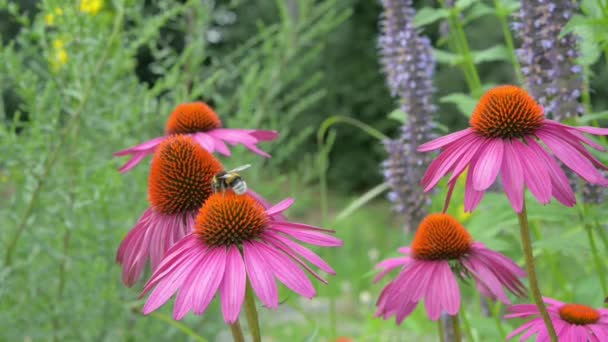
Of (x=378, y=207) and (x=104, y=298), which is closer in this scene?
(x=104, y=298)

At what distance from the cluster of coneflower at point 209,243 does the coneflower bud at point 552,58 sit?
1.89 ft

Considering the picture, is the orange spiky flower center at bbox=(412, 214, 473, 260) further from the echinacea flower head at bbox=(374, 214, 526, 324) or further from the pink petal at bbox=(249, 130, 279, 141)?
the pink petal at bbox=(249, 130, 279, 141)

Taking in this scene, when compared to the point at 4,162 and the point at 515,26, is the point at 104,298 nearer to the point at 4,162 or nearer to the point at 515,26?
the point at 4,162

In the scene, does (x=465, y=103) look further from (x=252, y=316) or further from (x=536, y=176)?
(x=252, y=316)

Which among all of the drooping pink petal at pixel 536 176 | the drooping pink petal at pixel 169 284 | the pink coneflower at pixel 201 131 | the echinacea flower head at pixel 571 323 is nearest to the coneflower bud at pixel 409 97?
the pink coneflower at pixel 201 131

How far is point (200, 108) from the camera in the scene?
4.48 ft

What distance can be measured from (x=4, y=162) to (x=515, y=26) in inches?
54.4

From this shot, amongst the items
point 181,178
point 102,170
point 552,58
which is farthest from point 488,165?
point 102,170

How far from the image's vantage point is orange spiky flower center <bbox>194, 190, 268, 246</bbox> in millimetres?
923

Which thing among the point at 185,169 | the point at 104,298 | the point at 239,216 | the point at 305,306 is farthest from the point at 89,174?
the point at 305,306

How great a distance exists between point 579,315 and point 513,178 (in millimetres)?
292

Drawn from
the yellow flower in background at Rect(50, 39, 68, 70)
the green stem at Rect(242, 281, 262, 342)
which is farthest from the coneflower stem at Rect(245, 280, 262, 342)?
the yellow flower in background at Rect(50, 39, 68, 70)

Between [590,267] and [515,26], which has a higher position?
[515,26]

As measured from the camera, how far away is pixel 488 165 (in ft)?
2.76
